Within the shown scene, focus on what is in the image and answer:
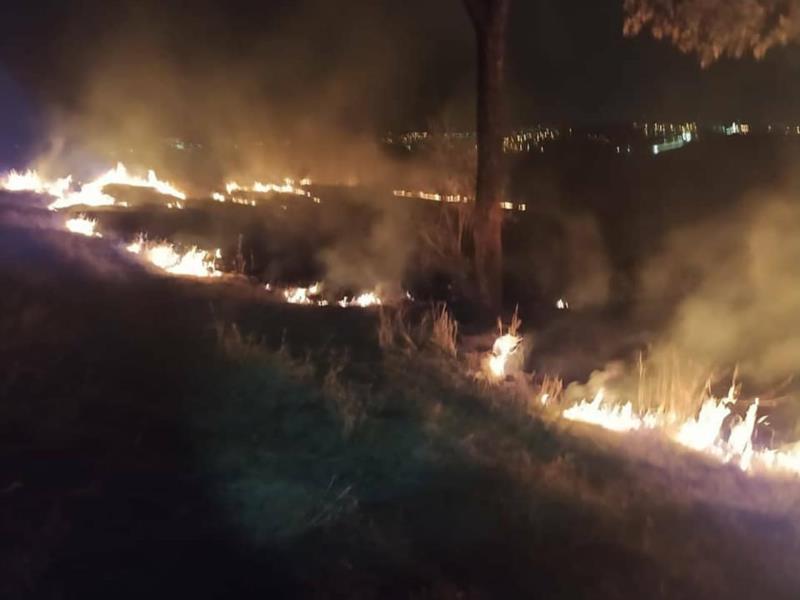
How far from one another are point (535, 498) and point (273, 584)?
5.98ft

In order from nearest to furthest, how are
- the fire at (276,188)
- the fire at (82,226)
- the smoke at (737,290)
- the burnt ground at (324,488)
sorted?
the burnt ground at (324,488)
the smoke at (737,290)
the fire at (82,226)
the fire at (276,188)

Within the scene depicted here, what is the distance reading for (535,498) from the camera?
18.2 feet

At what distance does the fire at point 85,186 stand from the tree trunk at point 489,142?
344 inches

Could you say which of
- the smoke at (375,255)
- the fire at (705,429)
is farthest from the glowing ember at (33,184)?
the fire at (705,429)

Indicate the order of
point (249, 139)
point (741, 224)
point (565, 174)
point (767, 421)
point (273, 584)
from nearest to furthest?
1. point (273, 584)
2. point (767, 421)
3. point (741, 224)
4. point (249, 139)
5. point (565, 174)

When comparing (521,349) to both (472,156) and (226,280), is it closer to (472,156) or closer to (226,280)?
(226,280)

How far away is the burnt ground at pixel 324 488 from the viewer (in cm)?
445

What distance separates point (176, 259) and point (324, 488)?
8105 mm

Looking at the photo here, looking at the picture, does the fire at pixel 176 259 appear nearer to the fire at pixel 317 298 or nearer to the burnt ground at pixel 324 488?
the fire at pixel 317 298

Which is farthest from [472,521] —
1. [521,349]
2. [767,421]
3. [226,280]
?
[226,280]

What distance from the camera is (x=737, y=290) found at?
664 inches

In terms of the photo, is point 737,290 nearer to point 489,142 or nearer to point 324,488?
point 489,142

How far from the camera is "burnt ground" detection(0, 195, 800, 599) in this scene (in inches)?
175

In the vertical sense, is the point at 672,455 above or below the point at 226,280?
below
